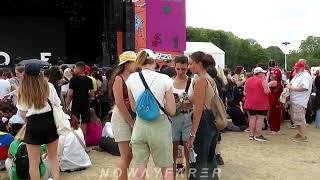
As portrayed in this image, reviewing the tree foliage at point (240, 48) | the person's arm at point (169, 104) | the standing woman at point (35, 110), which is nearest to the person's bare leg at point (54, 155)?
the standing woman at point (35, 110)

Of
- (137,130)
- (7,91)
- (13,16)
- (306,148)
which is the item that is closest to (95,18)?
(13,16)

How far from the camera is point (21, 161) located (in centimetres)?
509

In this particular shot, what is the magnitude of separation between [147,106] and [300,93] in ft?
17.9

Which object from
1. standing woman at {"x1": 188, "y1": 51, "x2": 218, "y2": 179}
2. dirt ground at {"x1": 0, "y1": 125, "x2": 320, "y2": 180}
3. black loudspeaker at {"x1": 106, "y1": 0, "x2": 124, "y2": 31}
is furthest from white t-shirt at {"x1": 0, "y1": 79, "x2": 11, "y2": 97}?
black loudspeaker at {"x1": 106, "y1": 0, "x2": 124, "y2": 31}

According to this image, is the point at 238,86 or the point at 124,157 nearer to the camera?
the point at 124,157

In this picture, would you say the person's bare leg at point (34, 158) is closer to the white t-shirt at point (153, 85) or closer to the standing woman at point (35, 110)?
the standing woman at point (35, 110)

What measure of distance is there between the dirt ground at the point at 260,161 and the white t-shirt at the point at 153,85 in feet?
6.81

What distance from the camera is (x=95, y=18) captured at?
55.1 feet

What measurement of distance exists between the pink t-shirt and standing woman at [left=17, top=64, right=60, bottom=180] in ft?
9.58

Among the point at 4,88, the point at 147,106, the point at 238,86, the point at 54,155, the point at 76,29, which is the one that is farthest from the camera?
the point at 76,29

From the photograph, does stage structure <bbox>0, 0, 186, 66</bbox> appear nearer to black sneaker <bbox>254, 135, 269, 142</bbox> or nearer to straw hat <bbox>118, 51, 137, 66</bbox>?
black sneaker <bbox>254, 135, 269, 142</bbox>

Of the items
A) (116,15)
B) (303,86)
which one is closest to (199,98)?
(303,86)

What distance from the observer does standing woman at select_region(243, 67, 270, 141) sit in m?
8.08

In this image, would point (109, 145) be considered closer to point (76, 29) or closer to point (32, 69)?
point (32, 69)
